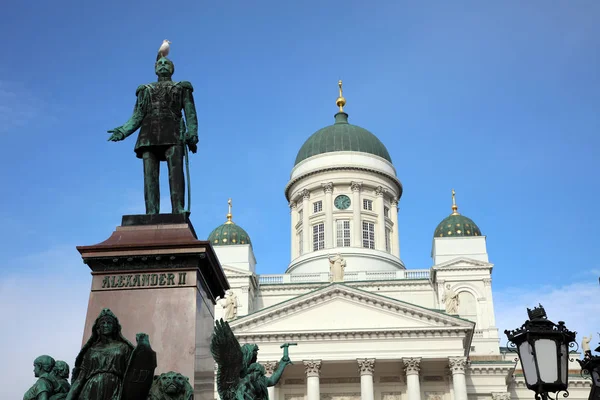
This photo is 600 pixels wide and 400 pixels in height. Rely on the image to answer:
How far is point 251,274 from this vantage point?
61281 millimetres

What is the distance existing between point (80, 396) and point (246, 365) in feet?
6.57

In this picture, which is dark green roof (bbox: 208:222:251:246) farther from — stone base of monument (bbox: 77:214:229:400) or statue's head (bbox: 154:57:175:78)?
stone base of monument (bbox: 77:214:229:400)

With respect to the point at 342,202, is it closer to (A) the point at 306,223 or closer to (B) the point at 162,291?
(A) the point at 306,223

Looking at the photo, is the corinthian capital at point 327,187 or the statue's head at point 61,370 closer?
the statue's head at point 61,370

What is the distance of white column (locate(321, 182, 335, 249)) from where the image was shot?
66.2 m

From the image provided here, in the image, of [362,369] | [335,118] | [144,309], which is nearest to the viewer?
[144,309]

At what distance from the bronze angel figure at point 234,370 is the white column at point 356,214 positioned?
5787cm

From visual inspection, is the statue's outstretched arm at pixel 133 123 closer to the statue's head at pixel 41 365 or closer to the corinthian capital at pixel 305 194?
the statue's head at pixel 41 365

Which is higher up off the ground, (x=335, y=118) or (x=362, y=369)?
(x=335, y=118)

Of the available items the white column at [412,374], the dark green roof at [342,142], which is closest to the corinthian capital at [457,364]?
the white column at [412,374]

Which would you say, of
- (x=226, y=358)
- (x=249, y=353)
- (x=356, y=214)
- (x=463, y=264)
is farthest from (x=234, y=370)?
(x=356, y=214)

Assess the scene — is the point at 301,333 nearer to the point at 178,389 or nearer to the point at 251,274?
the point at 251,274

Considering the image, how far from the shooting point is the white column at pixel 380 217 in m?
67.0

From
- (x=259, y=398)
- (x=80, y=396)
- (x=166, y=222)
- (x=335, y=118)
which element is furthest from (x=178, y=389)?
(x=335, y=118)
